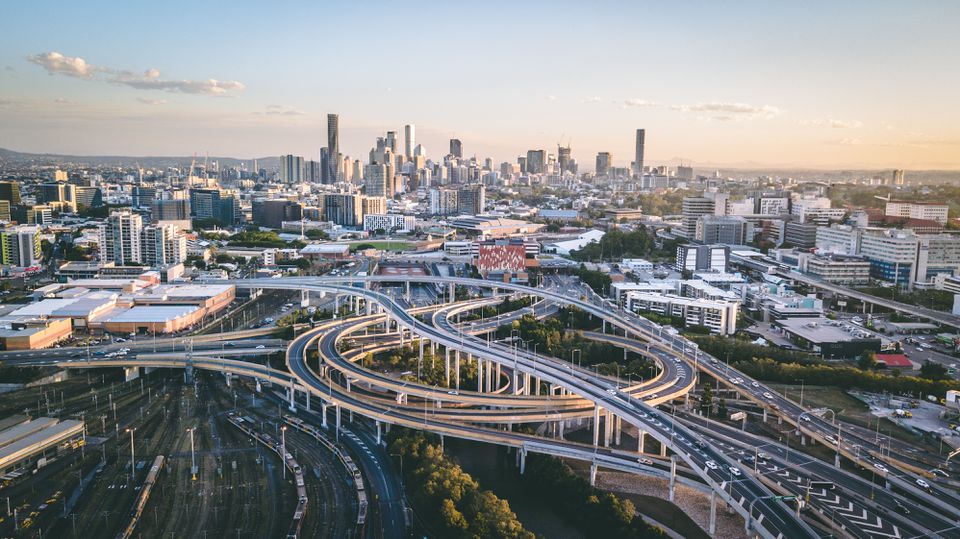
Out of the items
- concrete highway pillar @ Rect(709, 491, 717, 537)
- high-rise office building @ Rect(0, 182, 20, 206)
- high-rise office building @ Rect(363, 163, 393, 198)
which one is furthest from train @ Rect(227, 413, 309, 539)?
high-rise office building @ Rect(363, 163, 393, 198)

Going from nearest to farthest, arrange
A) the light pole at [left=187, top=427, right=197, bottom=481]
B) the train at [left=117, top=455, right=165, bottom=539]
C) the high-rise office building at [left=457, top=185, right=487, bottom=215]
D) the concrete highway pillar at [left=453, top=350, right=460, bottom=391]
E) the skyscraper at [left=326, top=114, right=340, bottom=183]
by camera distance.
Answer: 1. the train at [left=117, top=455, right=165, bottom=539]
2. the light pole at [left=187, top=427, right=197, bottom=481]
3. the concrete highway pillar at [left=453, top=350, right=460, bottom=391]
4. the high-rise office building at [left=457, top=185, right=487, bottom=215]
5. the skyscraper at [left=326, top=114, right=340, bottom=183]

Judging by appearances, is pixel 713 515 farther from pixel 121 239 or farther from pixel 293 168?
pixel 293 168

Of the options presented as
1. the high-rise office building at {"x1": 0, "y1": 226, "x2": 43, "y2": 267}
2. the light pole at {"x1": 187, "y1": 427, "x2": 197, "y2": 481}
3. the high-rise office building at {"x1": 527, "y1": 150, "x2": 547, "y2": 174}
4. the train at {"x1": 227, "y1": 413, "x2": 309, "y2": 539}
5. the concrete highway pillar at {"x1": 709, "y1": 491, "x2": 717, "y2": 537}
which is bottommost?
the light pole at {"x1": 187, "y1": 427, "x2": 197, "y2": 481}

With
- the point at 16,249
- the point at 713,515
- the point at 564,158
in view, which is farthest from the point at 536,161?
the point at 713,515

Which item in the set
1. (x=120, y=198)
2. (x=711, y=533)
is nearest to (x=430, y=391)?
(x=711, y=533)

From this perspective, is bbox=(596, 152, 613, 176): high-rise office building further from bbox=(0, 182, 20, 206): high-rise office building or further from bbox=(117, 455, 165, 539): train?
bbox=(117, 455, 165, 539): train

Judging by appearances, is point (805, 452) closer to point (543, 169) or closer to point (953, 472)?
point (953, 472)

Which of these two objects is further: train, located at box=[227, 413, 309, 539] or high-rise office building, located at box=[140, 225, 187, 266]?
high-rise office building, located at box=[140, 225, 187, 266]
